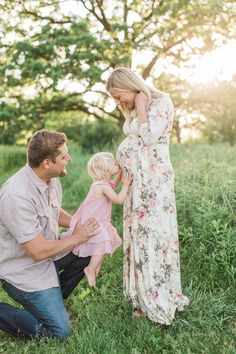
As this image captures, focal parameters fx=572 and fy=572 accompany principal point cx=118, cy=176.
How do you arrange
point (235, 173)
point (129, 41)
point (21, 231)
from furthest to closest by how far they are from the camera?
1. point (129, 41)
2. point (235, 173)
3. point (21, 231)

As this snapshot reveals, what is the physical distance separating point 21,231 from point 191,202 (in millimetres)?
2337

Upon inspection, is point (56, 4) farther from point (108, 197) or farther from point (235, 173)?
point (108, 197)

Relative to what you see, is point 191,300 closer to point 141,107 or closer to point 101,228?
point 101,228

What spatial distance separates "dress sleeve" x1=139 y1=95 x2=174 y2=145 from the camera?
13.4ft

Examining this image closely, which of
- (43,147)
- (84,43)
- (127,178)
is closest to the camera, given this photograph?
(43,147)

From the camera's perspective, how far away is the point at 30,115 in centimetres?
1669

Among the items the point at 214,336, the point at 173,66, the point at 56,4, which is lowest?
the point at 214,336

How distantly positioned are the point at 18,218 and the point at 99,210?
2.30 feet

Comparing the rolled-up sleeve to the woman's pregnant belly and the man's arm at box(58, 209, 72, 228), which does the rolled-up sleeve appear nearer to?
the man's arm at box(58, 209, 72, 228)

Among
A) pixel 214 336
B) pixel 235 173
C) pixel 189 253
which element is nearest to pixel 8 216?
pixel 214 336

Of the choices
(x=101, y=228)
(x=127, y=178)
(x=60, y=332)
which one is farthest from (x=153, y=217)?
(x=60, y=332)

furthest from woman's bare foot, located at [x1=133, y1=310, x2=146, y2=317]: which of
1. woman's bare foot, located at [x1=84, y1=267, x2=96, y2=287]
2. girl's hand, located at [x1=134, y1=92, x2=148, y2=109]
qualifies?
girl's hand, located at [x1=134, y1=92, x2=148, y2=109]

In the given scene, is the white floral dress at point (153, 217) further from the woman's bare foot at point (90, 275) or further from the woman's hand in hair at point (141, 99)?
the woman's bare foot at point (90, 275)

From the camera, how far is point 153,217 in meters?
4.21
